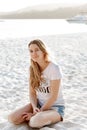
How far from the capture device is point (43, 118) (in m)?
4.22

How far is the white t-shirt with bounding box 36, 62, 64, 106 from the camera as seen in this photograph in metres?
4.23

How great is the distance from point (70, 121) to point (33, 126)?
1.64 feet

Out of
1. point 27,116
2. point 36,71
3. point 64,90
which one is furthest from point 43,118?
point 64,90

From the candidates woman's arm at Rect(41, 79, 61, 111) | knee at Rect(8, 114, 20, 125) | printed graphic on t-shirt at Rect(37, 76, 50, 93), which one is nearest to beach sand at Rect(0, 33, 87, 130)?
knee at Rect(8, 114, 20, 125)

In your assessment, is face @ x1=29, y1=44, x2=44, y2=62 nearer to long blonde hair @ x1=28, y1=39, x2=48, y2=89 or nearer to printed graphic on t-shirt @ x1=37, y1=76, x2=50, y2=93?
long blonde hair @ x1=28, y1=39, x2=48, y2=89

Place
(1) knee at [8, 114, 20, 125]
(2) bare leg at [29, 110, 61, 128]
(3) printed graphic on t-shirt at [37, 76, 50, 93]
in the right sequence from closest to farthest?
(2) bare leg at [29, 110, 61, 128] → (3) printed graphic on t-shirt at [37, 76, 50, 93] → (1) knee at [8, 114, 20, 125]

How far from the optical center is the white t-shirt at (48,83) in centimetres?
423

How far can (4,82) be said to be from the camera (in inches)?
277

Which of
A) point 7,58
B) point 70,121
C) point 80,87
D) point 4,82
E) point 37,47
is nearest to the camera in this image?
point 37,47

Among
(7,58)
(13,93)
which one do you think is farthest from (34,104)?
(7,58)

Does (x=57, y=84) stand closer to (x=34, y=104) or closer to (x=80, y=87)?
(x=34, y=104)

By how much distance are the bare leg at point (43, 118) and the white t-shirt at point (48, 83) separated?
0.14 meters

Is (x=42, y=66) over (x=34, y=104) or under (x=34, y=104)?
over

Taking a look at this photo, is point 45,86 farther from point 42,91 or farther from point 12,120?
point 12,120
